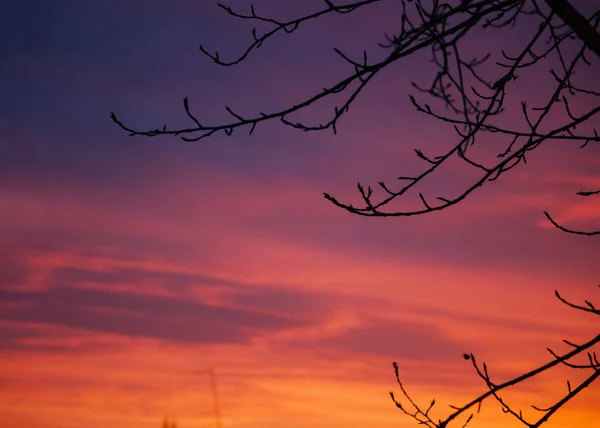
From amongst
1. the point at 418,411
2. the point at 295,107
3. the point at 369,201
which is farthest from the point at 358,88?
the point at 418,411

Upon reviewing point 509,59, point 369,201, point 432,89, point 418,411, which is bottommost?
point 418,411

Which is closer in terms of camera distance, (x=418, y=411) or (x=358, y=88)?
(x=358, y=88)

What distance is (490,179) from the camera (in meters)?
3.72

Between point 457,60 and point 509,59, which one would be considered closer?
point 457,60

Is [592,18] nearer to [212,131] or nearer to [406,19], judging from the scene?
[406,19]

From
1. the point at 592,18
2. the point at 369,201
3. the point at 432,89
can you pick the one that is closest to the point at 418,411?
the point at 369,201

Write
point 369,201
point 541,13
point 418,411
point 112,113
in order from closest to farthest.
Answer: point 369,201, point 112,113, point 418,411, point 541,13

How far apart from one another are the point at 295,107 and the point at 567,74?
64.7 inches

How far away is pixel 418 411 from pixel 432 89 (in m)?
1.68

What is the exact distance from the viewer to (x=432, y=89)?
390 centimetres

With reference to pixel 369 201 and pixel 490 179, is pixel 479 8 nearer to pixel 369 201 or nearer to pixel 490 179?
pixel 490 179

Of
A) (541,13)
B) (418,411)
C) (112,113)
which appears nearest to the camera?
(112,113)

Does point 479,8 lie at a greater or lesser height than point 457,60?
greater

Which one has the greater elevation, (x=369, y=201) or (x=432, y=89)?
(x=432, y=89)
